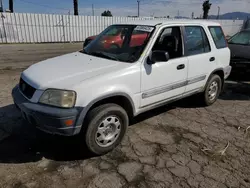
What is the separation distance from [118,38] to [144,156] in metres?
2.05

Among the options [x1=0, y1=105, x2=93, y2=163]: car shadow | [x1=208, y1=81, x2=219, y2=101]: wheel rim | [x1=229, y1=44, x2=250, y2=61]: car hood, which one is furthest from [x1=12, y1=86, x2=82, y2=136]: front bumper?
[x1=229, y1=44, x2=250, y2=61]: car hood

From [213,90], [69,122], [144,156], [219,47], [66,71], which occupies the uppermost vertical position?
[219,47]

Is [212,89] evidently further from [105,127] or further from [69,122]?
[69,122]

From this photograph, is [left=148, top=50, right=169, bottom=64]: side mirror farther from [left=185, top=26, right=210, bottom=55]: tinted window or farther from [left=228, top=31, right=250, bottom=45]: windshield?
A: [left=228, top=31, right=250, bottom=45]: windshield

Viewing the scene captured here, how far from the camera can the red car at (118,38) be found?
12.0 feet

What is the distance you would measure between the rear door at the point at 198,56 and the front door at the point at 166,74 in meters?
0.18

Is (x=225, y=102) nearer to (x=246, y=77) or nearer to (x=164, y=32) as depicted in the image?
(x=246, y=77)

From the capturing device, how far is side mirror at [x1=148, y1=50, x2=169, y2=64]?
3.32m

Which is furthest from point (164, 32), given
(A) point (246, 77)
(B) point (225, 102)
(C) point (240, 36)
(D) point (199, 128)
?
(C) point (240, 36)

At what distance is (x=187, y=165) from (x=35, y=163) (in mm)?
2035

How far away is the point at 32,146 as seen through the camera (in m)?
3.43

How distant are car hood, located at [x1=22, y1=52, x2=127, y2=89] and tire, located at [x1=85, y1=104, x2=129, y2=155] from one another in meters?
0.48

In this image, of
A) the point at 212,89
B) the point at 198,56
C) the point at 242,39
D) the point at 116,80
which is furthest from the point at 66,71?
the point at 242,39

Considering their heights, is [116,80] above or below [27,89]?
above
